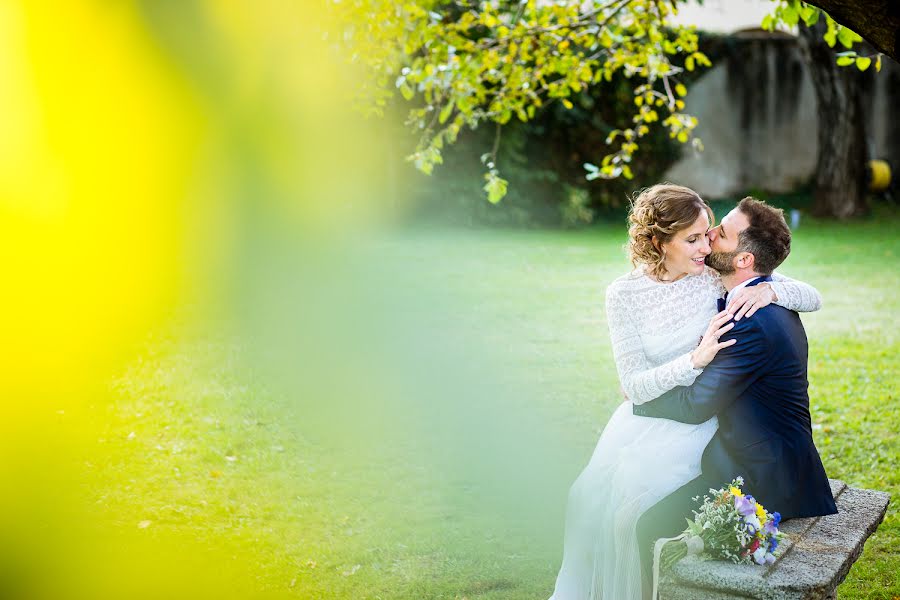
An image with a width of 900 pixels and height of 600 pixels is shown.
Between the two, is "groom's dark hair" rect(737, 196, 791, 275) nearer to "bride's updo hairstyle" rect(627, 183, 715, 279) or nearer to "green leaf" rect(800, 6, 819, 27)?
"bride's updo hairstyle" rect(627, 183, 715, 279)

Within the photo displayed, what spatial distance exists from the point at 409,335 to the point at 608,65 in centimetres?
357

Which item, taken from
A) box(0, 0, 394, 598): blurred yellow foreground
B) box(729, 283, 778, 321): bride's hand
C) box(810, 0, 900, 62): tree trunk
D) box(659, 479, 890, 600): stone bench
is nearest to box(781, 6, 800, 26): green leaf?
box(810, 0, 900, 62): tree trunk

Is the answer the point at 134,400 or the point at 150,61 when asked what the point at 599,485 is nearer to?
the point at 134,400

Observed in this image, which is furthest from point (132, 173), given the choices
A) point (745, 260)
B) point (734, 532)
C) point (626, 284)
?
point (734, 532)

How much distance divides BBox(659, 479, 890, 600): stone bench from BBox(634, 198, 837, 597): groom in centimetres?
10

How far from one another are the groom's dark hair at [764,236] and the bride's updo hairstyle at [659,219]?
15cm

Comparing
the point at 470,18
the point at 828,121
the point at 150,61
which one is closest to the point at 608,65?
the point at 470,18

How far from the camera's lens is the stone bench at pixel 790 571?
2.95 meters

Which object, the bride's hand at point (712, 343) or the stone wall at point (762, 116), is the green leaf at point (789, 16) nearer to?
the bride's hand at point (712, 343)

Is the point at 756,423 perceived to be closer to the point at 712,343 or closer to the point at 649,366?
the point at 712,343

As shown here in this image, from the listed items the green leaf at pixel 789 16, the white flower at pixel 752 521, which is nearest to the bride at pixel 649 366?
the white flower at pixel 752 521

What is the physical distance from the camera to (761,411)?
334cm

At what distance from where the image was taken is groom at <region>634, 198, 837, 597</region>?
3303 millimetres

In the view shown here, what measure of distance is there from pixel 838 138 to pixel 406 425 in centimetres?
1354
